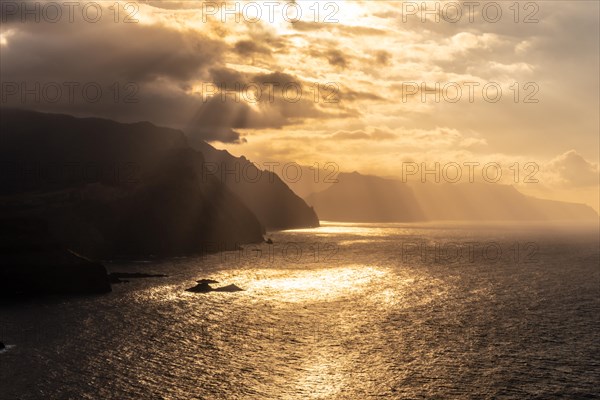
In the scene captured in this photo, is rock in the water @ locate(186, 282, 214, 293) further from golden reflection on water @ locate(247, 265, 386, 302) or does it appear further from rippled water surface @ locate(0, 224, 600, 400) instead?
golden reflection on water @ locate(247, 265, 386, 302)

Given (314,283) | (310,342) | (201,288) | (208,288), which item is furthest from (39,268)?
(310,342)

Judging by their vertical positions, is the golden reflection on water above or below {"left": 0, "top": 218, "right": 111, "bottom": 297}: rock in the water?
below

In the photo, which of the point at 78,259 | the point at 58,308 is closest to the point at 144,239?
the point at 78,259

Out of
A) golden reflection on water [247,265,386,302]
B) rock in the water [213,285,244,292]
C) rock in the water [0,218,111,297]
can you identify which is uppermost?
rock in the water [0,218,111,297]

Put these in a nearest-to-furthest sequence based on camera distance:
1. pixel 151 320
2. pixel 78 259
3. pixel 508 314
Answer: pixel 151 320 → pixel 508 314 → pixel 78 259

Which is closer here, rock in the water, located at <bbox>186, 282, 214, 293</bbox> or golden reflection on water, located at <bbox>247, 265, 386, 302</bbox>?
golden reflection on water, located at <bbox>247, 265, 386, 302</bbox>

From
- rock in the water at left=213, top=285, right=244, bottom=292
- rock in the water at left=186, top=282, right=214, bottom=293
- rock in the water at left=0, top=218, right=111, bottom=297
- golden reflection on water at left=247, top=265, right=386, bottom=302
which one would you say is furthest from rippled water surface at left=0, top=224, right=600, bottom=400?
rock in the water at left=0, top=218, right=111, bottom=297

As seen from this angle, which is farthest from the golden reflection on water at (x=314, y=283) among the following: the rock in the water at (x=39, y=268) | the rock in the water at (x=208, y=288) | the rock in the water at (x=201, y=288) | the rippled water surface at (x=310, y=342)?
the rock in the water at (x=39, y=268)

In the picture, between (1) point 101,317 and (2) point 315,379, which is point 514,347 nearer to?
(2) point 315,379
